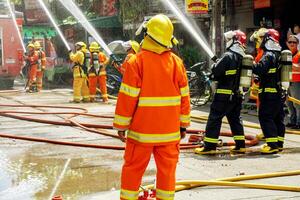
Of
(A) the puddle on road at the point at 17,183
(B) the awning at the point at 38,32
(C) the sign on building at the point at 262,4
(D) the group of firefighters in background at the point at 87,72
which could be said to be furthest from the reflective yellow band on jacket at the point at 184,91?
(B) the awning at the point at 38,32

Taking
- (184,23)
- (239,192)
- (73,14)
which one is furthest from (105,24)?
(239,192)

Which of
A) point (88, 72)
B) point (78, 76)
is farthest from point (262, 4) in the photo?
point (78, 76)

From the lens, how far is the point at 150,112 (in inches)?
165

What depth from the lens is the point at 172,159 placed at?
167 inches

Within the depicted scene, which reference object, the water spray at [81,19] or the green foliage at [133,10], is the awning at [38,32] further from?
the green foliage at [133,10]

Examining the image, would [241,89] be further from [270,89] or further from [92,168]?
[92,168]

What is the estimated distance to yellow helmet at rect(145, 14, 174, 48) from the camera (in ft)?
13.9

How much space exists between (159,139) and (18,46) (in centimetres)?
1584

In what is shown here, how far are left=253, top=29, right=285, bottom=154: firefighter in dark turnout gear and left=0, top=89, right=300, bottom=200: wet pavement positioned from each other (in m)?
0.28

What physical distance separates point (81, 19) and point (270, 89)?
16534 millimetres

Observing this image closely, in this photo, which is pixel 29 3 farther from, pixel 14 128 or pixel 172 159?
pixel 172 159

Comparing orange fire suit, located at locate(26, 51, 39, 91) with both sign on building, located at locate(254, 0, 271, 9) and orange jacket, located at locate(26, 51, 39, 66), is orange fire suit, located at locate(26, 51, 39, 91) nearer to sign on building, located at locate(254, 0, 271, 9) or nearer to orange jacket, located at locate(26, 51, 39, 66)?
orange jacket, located at locate(26, 51, 39, 66)

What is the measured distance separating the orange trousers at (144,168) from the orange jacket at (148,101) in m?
0.07

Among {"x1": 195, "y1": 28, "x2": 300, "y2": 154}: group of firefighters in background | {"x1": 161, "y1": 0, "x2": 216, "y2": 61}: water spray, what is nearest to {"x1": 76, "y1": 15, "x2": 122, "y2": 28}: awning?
{"x1": 161, "y1": 0, "x2": 216, "y2": 61}: water spray
